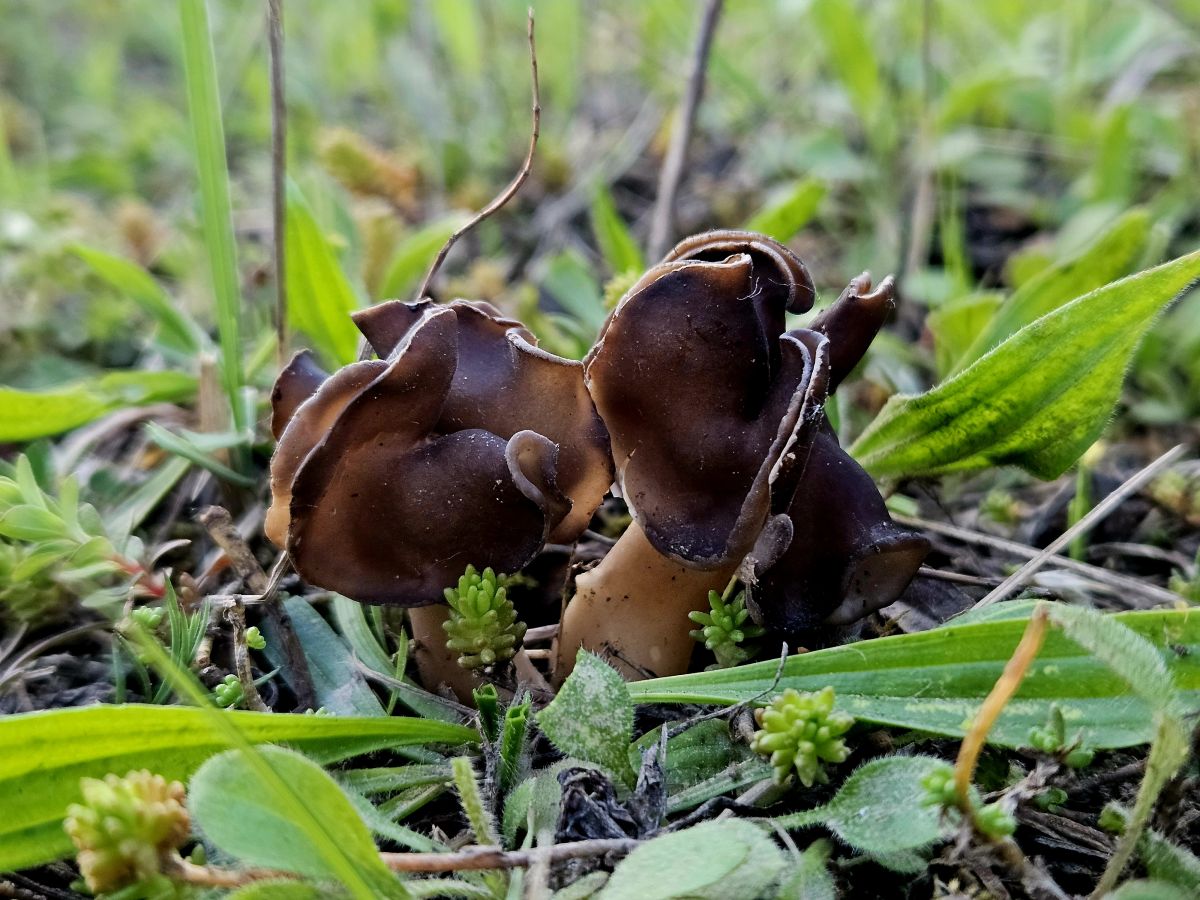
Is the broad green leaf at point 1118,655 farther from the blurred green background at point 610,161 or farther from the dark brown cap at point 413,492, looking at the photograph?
the blurred green background at point 610,161

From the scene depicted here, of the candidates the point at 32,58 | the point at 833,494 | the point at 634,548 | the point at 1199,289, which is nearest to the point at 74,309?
the point at 634,548

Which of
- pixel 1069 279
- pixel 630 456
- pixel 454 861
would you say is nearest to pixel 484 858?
pixel 454 861

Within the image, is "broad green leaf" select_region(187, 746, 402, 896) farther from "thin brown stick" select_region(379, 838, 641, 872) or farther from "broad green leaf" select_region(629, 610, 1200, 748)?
"broad green leaf" select_region(629, 610, 1200, 748)

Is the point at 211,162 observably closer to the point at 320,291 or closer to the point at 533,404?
the point at 320,291

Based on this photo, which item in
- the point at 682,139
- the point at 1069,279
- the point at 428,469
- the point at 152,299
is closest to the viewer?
the point at 428,469

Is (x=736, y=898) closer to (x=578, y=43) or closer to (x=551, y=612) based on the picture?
(x=551, y=612)
